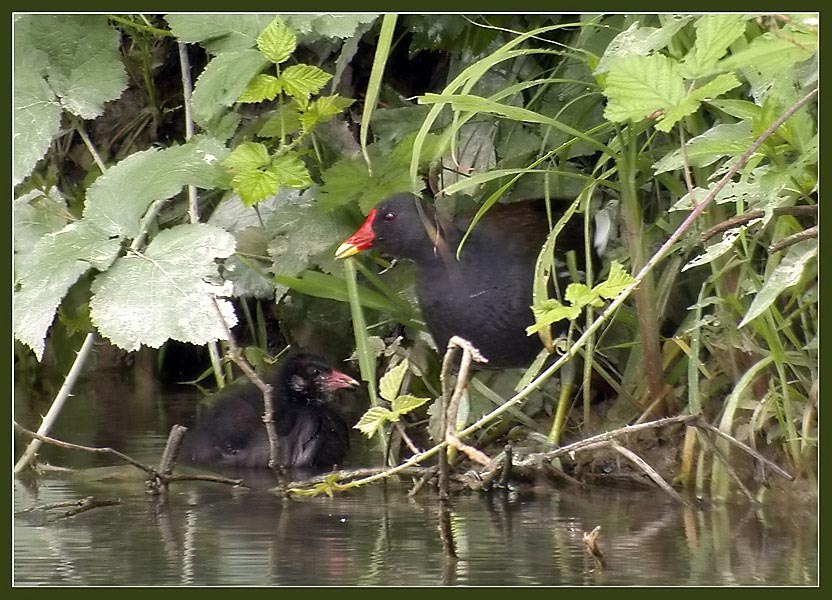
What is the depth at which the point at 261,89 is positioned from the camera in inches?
92.4

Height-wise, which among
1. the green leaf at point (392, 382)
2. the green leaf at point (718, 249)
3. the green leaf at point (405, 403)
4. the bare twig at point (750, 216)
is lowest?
the green leaf at point (405, 403)

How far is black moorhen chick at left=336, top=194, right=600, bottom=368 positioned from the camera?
233cm

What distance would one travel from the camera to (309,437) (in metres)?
2.55

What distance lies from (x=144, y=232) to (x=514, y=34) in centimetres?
73

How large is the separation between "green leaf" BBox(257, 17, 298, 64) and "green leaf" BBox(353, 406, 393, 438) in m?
0.61

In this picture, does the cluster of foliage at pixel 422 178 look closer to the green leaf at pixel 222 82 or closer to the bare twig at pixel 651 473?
the green leaf at pixel 222 82

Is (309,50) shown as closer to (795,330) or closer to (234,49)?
(234,49)

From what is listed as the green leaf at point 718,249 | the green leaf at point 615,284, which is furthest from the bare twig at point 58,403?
the green leaf at point 718,249

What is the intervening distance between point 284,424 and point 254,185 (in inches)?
24.3

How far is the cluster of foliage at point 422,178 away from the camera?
80.7 inches

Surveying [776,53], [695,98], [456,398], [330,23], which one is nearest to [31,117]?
[330,23]

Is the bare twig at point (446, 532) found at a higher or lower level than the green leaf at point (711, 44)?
lower

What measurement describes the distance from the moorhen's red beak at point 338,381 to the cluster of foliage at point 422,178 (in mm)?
82

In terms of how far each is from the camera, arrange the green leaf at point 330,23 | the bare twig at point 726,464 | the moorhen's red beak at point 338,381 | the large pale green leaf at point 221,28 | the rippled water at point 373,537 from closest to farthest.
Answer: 1. the rippled water at point 373,537
2. the bare twig at point 726,464
3. the green leaf at point 330,23
4. the large pale green leaf at point 221,28
5. the moorhen's red beak at point 338,381
